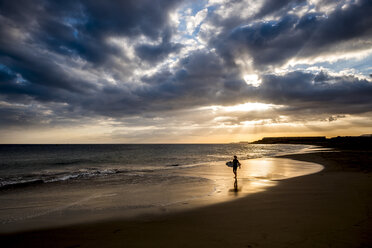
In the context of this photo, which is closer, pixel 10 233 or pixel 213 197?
pixel 10 233

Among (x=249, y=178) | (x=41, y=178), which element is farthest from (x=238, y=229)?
(x=41, y=178)

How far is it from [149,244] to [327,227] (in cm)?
611

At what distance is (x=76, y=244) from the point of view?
21.3 ft

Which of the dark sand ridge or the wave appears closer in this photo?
the dark sand ridge

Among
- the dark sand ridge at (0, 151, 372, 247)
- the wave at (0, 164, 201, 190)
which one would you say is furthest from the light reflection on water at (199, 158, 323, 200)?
the wave at (0, 164, 201, 190)

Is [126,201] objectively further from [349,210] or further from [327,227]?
[349,210]

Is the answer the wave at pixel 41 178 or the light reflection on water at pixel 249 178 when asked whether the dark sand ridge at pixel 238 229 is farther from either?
the wave at pixel 41 178

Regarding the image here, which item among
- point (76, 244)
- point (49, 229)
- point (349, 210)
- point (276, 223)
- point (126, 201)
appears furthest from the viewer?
point (126, 201)

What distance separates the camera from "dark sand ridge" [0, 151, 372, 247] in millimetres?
6098

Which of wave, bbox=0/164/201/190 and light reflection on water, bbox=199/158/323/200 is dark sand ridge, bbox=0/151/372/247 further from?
wave, bbox=0/164/201/190

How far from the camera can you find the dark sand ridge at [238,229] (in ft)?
20.0

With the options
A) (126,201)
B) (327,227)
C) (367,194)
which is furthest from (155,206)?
(367,194)

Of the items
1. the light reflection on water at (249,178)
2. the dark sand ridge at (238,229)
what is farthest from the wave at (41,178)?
the dark sand ridge at (238,229)

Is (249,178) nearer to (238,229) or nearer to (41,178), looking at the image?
(238,229)
